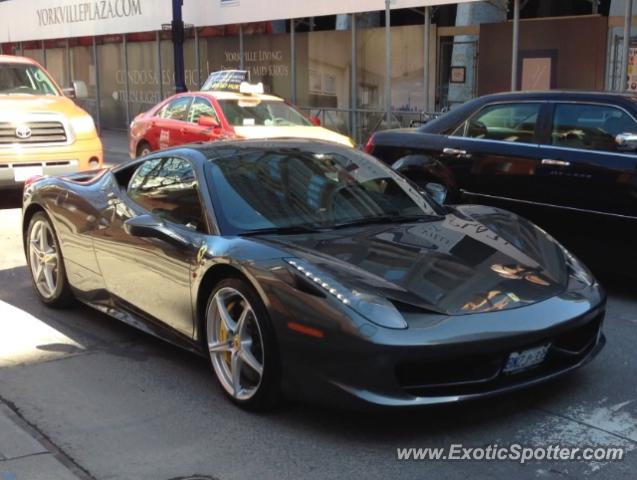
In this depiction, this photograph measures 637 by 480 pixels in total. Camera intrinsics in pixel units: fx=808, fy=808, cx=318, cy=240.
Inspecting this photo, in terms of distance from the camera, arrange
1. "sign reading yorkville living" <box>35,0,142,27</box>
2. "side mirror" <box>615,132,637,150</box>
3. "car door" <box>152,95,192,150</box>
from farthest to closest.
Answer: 1. "sign reading yorkville living" <box>35,0,142,27</box>
2. "car door" <box>152,95,192,150</box>
3. "side mirror" <box>615,132,637,150</box>

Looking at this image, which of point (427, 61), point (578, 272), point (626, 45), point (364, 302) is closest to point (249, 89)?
point (427, 61)

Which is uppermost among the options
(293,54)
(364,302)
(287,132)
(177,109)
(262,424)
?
(293,54)

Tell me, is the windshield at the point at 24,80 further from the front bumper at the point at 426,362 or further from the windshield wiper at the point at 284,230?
the front bumper at the point at 426,362

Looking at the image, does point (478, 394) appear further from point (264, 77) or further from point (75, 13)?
point (75, 13)

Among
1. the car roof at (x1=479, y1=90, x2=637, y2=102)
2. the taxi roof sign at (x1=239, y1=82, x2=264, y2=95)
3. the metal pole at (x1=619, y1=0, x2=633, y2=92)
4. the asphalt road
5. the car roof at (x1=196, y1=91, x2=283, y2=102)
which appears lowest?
the asphalt road

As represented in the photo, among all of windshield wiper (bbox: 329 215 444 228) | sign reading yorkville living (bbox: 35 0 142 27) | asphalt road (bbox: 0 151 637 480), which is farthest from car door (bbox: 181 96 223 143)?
sign reading yorkville living (bbox: 35 0 142 27)

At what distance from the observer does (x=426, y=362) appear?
3.53m

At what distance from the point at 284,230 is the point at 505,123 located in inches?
128

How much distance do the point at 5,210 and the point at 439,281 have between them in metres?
8.66

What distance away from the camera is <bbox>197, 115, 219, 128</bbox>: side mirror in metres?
11.5

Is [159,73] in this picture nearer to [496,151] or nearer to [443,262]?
[496,151]

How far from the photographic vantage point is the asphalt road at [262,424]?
3.48 m

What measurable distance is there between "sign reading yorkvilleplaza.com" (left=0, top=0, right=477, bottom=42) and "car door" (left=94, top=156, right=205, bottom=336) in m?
9.00

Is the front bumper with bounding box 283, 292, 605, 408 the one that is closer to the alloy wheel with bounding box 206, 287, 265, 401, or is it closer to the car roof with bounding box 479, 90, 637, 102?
the alloy wheel with bounding box 206, 287, 265, 401
